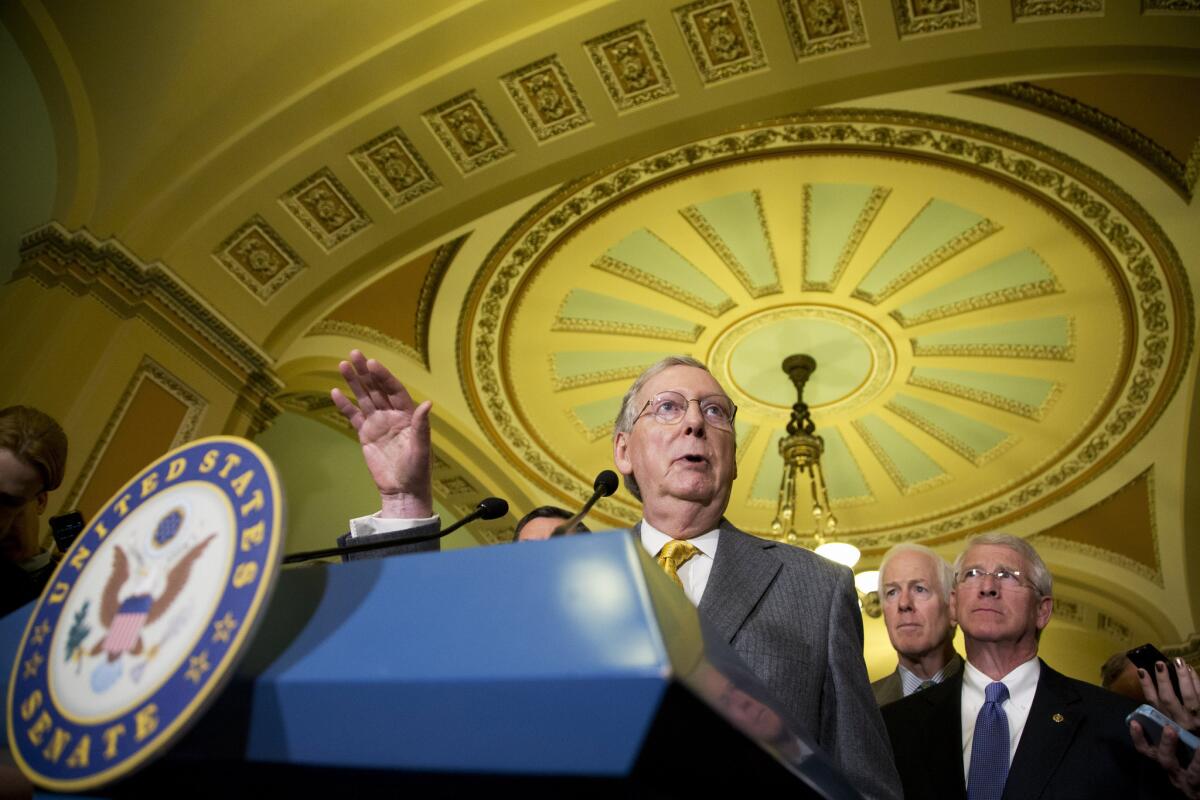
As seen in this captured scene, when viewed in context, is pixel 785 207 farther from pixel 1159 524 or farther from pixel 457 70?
pixel 1159 524

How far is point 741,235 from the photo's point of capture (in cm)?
583

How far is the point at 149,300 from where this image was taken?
4.26 metres

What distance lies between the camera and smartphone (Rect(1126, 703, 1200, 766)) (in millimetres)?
1442

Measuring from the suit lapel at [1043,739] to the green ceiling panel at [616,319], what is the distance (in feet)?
15.5

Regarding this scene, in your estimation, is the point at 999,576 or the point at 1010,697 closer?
the point at 1010,697

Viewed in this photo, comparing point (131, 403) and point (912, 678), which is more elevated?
point (131, 403)

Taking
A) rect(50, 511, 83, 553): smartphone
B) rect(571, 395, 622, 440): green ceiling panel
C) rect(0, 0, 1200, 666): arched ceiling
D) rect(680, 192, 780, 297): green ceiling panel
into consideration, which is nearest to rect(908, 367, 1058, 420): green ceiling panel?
rect(0, 0, 1200, 666): arched ceiling

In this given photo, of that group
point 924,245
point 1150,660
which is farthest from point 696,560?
point 924,245

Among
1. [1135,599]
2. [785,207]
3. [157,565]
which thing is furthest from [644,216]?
[1135,599]

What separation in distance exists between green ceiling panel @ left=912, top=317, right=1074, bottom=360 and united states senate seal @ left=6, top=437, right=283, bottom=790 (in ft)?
21.3

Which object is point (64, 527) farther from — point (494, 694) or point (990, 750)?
point (990, 750)

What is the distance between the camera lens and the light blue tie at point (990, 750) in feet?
5.81

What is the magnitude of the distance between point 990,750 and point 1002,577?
472mm

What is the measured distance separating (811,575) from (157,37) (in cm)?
411
